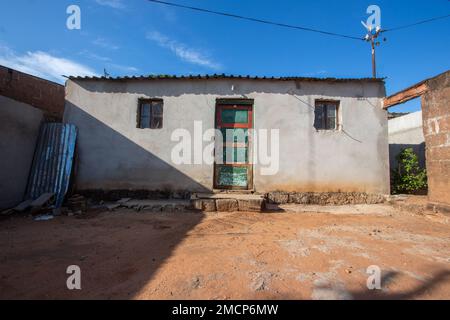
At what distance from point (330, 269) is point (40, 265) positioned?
142 inches

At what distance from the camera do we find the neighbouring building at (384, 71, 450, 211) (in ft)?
16.7

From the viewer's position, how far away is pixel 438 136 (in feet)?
17.4

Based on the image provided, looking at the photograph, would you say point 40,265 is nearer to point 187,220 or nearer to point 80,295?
point 80,295

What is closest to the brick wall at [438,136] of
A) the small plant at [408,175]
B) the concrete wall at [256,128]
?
the concrete wall at [256,128]

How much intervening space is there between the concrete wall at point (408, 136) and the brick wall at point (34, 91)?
47.8ft

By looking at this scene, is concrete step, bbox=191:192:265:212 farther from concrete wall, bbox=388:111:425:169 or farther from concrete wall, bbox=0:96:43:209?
concrete wall, bbox=388:111:425:169

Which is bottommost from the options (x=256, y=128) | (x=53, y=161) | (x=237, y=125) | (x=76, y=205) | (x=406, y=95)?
(x=76, y=205)

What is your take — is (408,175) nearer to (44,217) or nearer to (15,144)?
(44,217)

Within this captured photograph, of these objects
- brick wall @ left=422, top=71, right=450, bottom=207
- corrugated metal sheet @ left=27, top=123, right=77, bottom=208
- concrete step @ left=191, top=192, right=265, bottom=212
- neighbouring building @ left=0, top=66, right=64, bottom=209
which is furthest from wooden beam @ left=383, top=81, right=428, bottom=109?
neighbouring building @ left=0, top=66, right=64, bottom=209

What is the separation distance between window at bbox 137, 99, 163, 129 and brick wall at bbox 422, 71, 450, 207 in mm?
7584

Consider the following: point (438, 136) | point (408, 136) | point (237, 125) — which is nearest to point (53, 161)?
point (237, 125)

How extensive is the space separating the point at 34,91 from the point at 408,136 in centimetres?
1669
